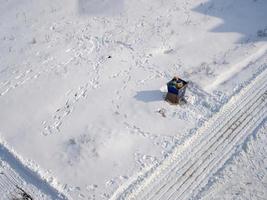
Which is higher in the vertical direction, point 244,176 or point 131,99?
point 131,99

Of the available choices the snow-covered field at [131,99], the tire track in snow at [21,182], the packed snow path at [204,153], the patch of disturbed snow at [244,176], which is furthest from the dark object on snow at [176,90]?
the tire track in snow at [21,182]

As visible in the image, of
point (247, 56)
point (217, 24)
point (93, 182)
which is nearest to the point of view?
point (93, 182)

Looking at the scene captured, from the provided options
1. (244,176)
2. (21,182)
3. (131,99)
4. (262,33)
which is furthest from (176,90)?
(262,33)

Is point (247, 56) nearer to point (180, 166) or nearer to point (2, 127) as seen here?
point (180, 166)

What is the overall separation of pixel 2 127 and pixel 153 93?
5331 mm

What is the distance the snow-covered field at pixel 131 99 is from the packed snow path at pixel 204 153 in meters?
0.03

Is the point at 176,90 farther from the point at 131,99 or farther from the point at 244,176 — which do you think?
the point at 244,176

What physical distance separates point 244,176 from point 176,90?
356cm

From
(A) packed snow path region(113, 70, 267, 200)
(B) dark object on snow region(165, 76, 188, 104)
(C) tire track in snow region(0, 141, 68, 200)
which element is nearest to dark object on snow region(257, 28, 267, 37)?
(A) packed snow path region(113, 70, 267, 200)

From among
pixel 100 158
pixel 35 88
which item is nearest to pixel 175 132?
pixel 100 158

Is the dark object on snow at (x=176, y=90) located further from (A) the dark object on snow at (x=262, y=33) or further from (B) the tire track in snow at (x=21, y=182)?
(A) the dark object on snow at (x=262, y=33)

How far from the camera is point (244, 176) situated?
12.1 m

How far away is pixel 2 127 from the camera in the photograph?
13273 millimetres

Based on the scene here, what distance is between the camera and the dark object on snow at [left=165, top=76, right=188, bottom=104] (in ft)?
45.0
